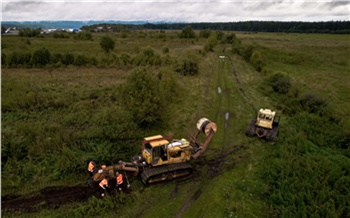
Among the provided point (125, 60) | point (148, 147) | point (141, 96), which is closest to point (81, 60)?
point (125, 60)

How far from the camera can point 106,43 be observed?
55469mm

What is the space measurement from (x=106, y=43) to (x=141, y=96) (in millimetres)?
37480

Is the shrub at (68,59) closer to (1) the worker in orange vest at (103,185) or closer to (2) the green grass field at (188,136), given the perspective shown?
(2) the green grass field at (188,136)

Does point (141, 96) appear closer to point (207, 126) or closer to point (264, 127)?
point (207, 126)

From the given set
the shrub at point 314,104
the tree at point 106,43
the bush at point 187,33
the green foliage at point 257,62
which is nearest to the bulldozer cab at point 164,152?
the shrub at point 314,104

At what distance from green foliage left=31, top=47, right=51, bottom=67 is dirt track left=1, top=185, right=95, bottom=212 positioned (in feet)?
109

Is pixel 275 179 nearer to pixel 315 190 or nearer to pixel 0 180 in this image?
pixel 315 190

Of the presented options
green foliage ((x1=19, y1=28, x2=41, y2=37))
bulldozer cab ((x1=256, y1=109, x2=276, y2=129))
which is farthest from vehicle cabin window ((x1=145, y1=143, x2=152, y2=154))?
green foliage ((x1=19, y1=28, x2=41, y2=37))

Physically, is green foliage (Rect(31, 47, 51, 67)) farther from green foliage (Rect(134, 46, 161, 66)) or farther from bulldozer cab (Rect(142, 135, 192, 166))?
bulldozer cab (Rect(142, 135, 192, 166))

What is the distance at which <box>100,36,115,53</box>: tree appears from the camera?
181 ft

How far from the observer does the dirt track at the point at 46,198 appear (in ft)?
46.4

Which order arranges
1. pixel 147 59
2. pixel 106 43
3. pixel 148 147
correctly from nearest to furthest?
pixel 148 147 < pixel 147 59 < pixel 106 43

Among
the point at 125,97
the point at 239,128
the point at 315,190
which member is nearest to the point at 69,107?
the point at 125,97

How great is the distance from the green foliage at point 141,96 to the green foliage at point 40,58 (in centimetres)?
2743
